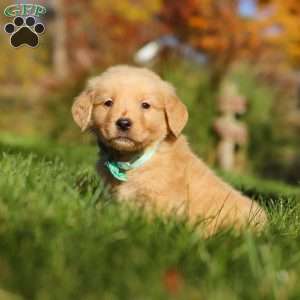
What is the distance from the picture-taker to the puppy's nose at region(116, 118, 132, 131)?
12.6 ft

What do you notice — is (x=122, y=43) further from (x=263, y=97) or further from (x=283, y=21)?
(x=263, y=97)

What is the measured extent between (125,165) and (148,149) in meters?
0.18

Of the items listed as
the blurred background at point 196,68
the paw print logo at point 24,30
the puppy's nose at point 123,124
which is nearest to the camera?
the puppy's nose at point 123,124

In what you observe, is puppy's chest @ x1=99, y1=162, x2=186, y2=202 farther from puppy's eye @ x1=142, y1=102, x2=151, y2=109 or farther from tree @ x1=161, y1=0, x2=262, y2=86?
tree @ x1=161, y1=0, x2=262, y2=86

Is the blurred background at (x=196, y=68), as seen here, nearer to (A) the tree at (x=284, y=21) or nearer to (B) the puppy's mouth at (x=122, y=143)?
(A) the tree at (x=284, y=21)

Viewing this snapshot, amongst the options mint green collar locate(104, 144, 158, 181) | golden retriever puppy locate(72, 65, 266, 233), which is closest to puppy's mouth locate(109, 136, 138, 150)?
golden retriever puppy locate(72, 65, 266, 233)

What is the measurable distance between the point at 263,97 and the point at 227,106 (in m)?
1.39

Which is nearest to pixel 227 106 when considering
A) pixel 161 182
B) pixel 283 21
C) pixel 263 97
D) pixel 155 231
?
pixel 263 97

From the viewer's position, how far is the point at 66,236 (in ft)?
8.52

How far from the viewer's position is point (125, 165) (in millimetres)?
4020

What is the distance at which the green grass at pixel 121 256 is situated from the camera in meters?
2.22

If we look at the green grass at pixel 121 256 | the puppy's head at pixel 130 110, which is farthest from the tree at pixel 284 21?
the green grass at pixel 121 256

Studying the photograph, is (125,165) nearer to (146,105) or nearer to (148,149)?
(148,149)

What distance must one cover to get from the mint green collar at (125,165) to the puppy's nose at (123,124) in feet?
0.90
